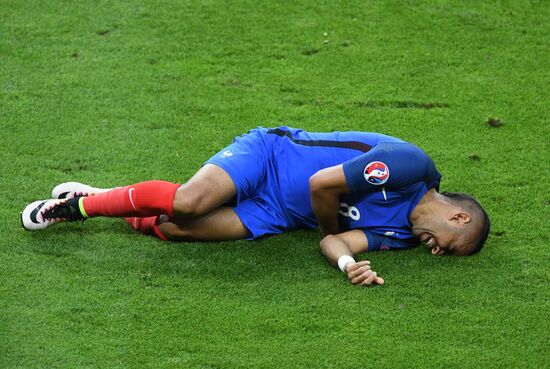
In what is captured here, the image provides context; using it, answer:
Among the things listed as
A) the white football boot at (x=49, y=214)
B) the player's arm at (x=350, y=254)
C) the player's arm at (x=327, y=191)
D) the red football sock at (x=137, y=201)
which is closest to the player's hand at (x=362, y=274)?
the player's arm at (x=350, y=254)

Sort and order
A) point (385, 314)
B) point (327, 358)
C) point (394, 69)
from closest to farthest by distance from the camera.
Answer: point (327, 358) → point (385, 314) → point (394, 69)

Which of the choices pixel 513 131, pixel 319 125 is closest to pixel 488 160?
pixel 513 131

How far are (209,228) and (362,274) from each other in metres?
0.86

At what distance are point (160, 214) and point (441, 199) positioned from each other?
142cm

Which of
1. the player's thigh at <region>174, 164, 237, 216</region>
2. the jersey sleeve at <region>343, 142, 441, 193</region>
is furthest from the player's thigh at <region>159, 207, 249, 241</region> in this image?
the jersey sleeve at <region>343, 142, 441, 193</region>

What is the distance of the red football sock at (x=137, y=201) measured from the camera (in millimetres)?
5172

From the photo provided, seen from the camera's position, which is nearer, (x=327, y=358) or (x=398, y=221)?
(x=327, y=358)

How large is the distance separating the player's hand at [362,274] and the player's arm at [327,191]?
304 mm

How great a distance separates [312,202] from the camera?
17.0ft


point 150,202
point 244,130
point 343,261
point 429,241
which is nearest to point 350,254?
point 343,261

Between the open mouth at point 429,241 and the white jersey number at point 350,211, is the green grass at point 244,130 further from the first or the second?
the white jersey number at point 350,211

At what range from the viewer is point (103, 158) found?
244 inches

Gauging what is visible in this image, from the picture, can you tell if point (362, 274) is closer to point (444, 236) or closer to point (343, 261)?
point (343, 261)

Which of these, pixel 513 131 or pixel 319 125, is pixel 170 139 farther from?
pixel 513 131
